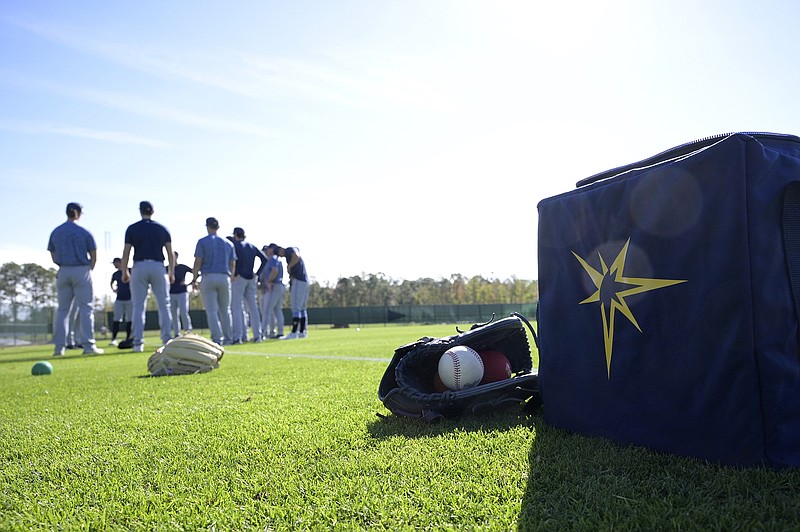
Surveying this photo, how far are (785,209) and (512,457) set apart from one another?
135cm

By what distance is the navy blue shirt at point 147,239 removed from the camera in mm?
9789

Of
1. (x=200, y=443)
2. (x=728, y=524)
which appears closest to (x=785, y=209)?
(x=728, y=524)

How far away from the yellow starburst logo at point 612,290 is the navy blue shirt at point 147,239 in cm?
914

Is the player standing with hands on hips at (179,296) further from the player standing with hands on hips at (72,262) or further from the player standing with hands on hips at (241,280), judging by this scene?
the player standing with hands on hips at (72,262)

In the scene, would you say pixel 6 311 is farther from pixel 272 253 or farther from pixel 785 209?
pixel 785 209

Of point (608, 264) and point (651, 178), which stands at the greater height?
point (651, 178)

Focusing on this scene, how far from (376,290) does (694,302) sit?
2891 inches

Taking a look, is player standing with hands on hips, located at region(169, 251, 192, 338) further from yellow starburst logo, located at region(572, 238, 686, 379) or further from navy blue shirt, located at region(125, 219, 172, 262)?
yellow starburst logo, located at region(572, 238, 686, 379)

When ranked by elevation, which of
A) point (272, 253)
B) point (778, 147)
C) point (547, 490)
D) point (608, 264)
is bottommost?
point (547, 490)

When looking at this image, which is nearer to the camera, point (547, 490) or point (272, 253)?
point (547, 490)

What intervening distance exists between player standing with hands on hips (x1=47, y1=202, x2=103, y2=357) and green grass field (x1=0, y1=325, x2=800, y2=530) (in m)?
7.01

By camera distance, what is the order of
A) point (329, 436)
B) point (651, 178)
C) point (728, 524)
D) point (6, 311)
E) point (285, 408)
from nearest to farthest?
point (728, 524) → point (651, 178) → point (329, 436) → point (285, 408) → point (6, 311)

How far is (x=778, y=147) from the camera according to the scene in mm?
1921


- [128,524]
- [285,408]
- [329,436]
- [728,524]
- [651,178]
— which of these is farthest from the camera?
[285,408]
